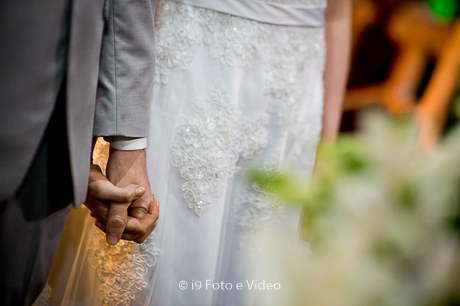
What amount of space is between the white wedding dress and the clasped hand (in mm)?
89

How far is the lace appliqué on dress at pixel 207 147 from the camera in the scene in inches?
29.8

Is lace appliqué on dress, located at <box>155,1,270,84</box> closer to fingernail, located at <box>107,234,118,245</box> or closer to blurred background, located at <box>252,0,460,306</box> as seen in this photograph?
fingernail, located at <box>107,234,118,245</box>

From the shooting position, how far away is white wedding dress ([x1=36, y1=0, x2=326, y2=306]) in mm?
750

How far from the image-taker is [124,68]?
608mm

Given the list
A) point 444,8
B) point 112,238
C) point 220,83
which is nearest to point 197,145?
point 220,83

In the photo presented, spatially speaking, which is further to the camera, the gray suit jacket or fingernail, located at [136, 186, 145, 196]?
fingernail, located at [136, 186, 145, 196]

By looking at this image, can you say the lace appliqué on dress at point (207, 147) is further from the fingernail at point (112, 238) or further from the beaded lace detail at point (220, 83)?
the fingernail at point (112, 238)

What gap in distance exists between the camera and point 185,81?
771 mm

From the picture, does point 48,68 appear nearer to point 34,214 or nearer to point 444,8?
point 34,214

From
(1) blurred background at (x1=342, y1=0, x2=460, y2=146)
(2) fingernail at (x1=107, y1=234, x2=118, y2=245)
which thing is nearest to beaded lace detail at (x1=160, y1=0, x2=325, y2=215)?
(2) fingernail at (x1=107, y1=234, x2=118, y2=245)

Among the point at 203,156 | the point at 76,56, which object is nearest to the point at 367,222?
the point at 76,56

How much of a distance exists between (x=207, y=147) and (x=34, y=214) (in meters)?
0.39

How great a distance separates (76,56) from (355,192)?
45cm

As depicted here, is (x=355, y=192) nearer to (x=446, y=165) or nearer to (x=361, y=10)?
(x=446, y=165)
